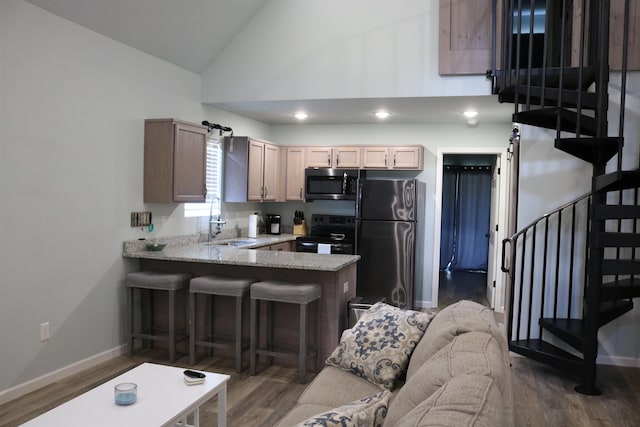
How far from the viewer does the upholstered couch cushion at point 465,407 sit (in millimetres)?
1192

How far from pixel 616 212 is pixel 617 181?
291 millimetres

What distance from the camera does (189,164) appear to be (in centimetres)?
478

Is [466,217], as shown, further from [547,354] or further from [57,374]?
[57,374]

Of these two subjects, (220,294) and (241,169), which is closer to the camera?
(220,294)

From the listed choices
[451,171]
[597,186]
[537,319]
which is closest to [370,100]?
[597,186]

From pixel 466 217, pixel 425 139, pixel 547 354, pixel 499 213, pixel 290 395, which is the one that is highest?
pixel 425 139

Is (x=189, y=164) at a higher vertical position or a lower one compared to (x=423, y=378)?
higher

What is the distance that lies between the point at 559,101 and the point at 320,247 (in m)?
3.36

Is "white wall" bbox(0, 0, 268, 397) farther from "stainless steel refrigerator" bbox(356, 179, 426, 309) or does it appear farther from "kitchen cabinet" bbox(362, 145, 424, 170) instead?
"kitchen cabinet" bbox(362, 145, 424, 170)

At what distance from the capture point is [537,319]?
4.57 metres

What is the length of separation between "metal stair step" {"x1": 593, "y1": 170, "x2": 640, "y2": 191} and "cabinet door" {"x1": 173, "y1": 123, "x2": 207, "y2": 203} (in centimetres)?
347

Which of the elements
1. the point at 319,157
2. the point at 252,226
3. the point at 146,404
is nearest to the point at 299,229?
the point at 252,226

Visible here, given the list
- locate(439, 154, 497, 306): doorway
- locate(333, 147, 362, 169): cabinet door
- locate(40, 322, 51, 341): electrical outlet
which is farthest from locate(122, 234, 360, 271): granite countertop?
locate(439, 154, 497, 306): doorway

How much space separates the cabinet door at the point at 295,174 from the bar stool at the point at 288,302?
2744 mm
